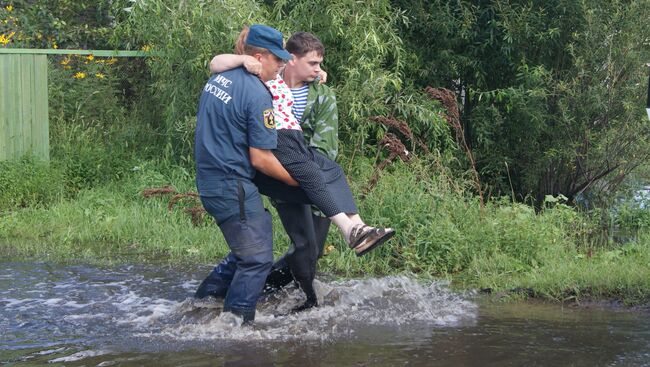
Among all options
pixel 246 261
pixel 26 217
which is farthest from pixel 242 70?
pixel 26 217

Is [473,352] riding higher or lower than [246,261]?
lower

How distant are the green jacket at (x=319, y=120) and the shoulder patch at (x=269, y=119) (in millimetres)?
588

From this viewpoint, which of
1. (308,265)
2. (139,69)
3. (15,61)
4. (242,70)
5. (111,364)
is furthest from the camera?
(139,69)

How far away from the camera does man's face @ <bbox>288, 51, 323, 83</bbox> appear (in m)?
5.71

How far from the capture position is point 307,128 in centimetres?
587

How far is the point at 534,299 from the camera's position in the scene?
6500 millimetres

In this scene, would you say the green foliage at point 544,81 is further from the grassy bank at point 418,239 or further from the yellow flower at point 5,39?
the yellow flower at point 5,39

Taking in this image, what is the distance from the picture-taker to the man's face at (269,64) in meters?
5.34

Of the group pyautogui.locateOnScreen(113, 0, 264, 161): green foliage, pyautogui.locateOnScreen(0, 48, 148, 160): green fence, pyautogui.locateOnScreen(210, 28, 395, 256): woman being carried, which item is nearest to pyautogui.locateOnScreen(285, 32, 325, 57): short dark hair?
pyautogui.locateOnScreen(210, 28, 395, 256): woman being carried

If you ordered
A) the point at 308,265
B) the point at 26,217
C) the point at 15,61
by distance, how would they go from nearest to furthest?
1. the point at 308,265
2. the point at 26,217
3. the point at 15,61

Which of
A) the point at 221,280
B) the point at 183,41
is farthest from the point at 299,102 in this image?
the point at 183,41

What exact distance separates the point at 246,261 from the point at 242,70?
3.74 ft

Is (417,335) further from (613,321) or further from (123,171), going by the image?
(123,171)

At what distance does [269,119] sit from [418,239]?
2578 millimetres
